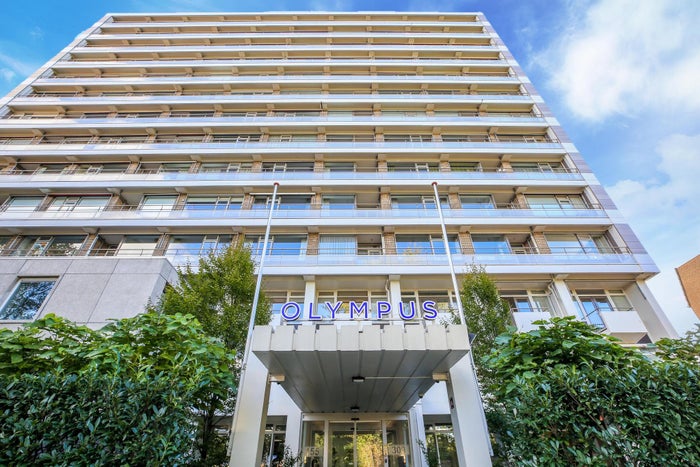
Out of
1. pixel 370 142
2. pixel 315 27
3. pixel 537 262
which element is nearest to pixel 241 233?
pixel 370 142

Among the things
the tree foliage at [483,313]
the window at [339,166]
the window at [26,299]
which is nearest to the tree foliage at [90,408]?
the window at [26,299]

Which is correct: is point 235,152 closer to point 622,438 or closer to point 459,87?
point 459,87

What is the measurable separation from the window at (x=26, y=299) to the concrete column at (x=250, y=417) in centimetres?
951

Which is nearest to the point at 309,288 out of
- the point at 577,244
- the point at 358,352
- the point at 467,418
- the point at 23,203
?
the point at 358,352

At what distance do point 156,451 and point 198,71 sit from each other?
34.2 m

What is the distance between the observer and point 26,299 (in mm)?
12250

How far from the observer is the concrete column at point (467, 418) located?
7.89 m

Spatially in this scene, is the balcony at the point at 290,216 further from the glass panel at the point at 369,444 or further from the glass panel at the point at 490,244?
the glass panel at the point at 369,444

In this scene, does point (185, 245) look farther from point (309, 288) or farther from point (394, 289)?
point (394, 289)

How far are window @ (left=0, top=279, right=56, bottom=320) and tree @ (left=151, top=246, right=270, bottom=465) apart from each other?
16.6ft

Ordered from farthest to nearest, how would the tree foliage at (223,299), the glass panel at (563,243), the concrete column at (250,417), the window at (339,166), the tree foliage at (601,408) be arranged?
the window at (339,166) → the glass panel at (563,243) → the tree foliage at (223,299) → the concrete column at (250,417) → the tree foliage at (601,408)

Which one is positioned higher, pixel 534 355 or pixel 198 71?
pixel 198 71

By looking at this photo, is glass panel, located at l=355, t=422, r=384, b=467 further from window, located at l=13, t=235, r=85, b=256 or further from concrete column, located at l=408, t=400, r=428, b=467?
window, located at l=13, t=235, r=85, b=256

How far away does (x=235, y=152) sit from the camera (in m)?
24.3
